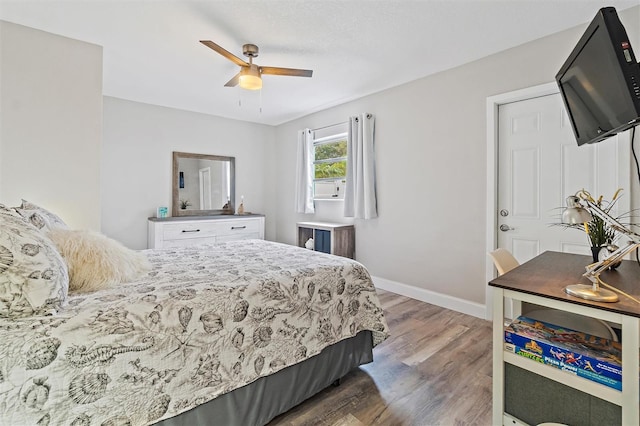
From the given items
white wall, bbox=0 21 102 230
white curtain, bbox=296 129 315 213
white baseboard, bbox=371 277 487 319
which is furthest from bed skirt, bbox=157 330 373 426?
white curtain, bbox=296 129 315 213

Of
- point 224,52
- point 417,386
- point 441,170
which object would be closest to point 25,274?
point 224,52

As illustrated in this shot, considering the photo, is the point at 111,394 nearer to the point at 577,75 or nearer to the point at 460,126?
the point at 577,75

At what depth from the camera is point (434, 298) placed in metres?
3.27

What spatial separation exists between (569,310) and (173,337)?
5.06ft

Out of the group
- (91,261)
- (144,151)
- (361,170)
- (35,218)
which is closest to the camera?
(91,261)

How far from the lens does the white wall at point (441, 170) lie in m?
2.68

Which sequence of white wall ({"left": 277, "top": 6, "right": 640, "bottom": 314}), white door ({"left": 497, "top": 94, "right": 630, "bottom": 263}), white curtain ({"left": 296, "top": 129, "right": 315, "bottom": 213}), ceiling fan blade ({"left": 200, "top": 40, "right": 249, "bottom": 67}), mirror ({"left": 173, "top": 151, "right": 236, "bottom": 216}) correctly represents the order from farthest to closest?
white curtain ({"left": 296, "top": 129, "right": 315, "bottom": 213}), mirror ({"left": 173, "top": 151, "right": 236, "bottom": 216}), white wall ({"left": 277, "top": 6, "right": 640, "bottom": 314}), white door ({"left": 497, "top": 94, "right": 630, "bottom": 263}), ceiling fan blade ({"left": 200, "top": 40, "right": 249, "bottom": 67})

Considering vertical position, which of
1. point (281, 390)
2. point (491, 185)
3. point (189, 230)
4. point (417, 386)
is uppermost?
point (491, 185)

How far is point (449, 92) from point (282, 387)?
3.13 meters

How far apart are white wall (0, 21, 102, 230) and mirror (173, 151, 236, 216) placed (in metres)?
1.90

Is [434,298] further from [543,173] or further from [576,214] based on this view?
[576,214]

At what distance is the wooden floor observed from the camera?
5.24 ft

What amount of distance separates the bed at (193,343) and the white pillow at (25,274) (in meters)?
Result: 0.02

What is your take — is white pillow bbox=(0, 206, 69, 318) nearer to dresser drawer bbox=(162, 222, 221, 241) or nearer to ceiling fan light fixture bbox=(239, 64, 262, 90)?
ceiling fan light fixture bbox=(239, 64, 262, 90)
